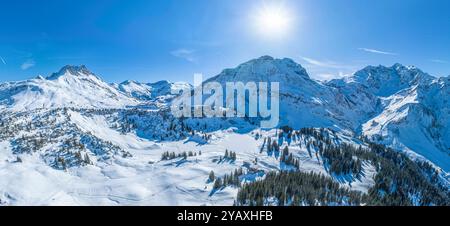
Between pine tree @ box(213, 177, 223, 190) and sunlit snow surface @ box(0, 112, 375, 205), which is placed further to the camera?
pine tree @ box(213, 177, 223, 190)

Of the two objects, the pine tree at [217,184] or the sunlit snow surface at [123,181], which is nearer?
the sunlit snow surface at [123,181]

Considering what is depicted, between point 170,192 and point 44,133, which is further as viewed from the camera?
point 44,133

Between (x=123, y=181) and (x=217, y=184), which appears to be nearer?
(x=217, y=184)

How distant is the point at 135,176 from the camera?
108 meters

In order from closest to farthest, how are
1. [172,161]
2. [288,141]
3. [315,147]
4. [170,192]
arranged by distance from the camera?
[170,192] → [172,161] → [315,147] → [288,141]

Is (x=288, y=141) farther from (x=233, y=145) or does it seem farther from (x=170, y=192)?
(x=170, y=192)

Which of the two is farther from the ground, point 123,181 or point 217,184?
point 217,184
